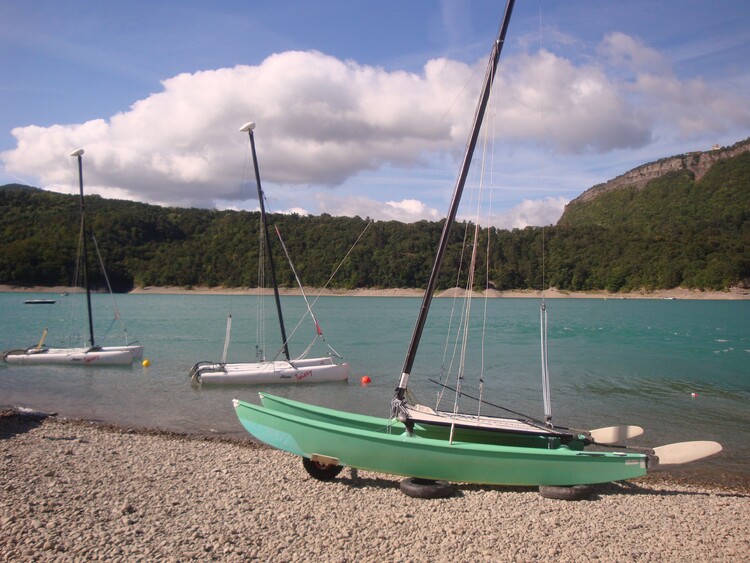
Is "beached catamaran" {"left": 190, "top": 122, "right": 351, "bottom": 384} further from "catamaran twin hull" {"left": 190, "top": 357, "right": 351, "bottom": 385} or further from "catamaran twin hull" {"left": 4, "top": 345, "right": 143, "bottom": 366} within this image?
"catamaran twin hull" {"left": 4, "top": 345, "right": 143, "bottom": 366}

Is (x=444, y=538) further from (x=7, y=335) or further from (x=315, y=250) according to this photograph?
(x=315, y=250)

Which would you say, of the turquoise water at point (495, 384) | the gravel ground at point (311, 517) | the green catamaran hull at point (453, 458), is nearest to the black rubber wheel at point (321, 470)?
the gravel ground at point (311, 517)

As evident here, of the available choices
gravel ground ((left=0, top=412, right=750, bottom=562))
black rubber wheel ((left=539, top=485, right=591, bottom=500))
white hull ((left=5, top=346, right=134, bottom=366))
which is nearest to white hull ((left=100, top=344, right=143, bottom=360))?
white hull ((left=5, top=346, right=134, bottom=366))

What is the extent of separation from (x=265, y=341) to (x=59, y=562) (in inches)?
1427

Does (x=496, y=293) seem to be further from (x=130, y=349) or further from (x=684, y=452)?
(x=684, y=452)

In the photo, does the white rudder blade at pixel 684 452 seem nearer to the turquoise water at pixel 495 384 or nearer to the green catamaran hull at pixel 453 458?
the green catamaran hull at pixel 453 458

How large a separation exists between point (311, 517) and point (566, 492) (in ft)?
13.0

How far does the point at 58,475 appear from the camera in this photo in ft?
31.0

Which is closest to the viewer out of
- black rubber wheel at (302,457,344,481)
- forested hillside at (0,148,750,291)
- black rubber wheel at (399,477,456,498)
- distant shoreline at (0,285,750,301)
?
black rubber wheel at (399,477,456,498)

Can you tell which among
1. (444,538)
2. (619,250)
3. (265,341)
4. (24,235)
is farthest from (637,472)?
(619,250)

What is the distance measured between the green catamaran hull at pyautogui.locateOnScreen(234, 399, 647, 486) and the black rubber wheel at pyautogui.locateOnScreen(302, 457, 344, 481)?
0.50 metres

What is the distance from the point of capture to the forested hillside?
328 ft

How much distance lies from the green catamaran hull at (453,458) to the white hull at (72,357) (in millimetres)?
20433

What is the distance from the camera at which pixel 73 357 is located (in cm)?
2631
